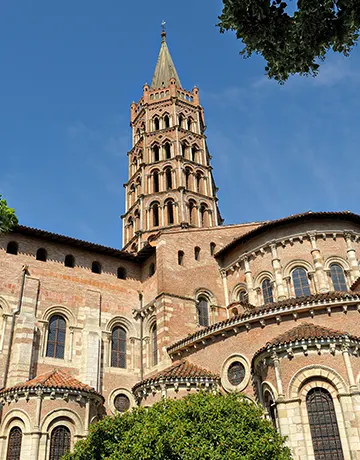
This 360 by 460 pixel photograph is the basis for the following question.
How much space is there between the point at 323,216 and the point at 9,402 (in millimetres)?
19202

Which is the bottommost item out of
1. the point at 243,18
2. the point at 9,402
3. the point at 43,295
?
the point at 9,402

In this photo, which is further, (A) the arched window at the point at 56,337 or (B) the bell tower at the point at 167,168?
(B) the bell tower at the point at 167,168

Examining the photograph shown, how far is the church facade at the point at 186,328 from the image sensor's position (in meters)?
18.8

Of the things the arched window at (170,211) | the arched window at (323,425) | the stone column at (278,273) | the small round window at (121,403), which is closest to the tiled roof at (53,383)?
the small round window at (121,403)

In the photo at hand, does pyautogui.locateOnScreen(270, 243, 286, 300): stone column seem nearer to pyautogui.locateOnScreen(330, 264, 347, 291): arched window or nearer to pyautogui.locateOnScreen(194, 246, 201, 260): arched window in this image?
pyautogui.locateOnScreen(330, 264, 347, 291): arched window

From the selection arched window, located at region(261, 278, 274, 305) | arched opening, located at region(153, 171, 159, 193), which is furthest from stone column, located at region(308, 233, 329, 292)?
arched opening, located at region(153, 171, 159, 193)

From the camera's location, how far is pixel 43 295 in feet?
94.6

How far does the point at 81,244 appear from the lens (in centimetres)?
3141

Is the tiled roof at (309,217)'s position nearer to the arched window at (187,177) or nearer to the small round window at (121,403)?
the small round window at (121,403)

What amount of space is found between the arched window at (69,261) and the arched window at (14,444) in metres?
10.5

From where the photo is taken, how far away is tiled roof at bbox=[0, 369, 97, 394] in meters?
23.3

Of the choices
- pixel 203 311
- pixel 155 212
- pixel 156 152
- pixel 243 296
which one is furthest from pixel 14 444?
pixel 156 152

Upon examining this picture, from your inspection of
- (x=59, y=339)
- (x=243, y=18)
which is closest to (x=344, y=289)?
(x=59, y=339)

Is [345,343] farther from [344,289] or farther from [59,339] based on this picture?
[59,339]
